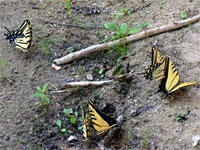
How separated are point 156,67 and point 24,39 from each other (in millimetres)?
1788

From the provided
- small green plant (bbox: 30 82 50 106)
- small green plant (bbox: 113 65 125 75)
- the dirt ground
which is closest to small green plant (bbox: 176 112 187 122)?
the dirt ground

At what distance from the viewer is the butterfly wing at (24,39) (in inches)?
130

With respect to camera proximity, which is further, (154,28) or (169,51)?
(154,28)

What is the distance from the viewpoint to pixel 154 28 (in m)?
3.38

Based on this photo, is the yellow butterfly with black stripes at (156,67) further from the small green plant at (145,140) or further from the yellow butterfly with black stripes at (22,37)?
the yellow butterfly with black stripes at (22,37)

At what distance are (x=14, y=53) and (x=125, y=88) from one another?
1566mm

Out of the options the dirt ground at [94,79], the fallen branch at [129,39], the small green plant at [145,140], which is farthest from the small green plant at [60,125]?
the fallen branch at [129,39]

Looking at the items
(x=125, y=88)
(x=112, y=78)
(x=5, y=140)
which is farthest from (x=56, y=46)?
(x=5, y=140)

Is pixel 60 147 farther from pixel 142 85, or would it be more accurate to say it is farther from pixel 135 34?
pixel 135 34

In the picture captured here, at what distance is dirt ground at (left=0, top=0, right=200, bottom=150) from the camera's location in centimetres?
242

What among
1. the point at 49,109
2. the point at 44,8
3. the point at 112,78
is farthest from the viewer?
the point at 44,8

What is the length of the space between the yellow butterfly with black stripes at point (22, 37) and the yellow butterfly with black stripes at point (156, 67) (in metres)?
1.61

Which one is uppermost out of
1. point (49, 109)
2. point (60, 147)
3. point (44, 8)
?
point (44, 8)

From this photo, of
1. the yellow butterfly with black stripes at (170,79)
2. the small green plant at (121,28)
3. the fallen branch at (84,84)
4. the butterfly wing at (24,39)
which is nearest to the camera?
the yellow butterfly with black stripes at (170,79)
